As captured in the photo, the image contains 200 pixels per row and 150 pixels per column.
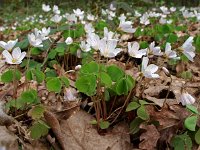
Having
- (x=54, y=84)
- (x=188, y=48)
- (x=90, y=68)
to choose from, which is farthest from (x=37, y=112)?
(x=188, y=48)

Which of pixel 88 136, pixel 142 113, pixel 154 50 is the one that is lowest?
pixel 88 136

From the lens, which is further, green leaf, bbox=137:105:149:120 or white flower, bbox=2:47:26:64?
white flower, bbox=2:47:26:64

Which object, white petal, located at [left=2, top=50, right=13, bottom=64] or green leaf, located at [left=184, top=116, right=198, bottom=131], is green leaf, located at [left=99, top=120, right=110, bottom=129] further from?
white petal, located at [left=2, top=50, right=13, bottom=64]

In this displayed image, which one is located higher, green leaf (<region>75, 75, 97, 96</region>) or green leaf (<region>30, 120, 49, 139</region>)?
green leaf (<region>75, 75, 97, 96</region>)

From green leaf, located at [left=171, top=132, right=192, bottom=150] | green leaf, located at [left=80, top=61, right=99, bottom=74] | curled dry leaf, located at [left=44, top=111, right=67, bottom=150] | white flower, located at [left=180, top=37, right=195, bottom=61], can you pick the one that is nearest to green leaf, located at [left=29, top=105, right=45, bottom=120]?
curled dry leaf, located at [left=44, top=111, right=67, bottom=150]

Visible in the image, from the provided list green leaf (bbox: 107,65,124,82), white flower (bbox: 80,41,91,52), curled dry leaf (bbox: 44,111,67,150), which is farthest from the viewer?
white flower (bbox: 80,41,91,52)

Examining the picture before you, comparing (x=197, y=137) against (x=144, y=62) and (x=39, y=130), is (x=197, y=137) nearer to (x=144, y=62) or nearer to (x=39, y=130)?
(x=144, y=62)

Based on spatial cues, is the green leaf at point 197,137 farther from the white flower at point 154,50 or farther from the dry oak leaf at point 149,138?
the white flower at point 154,50
